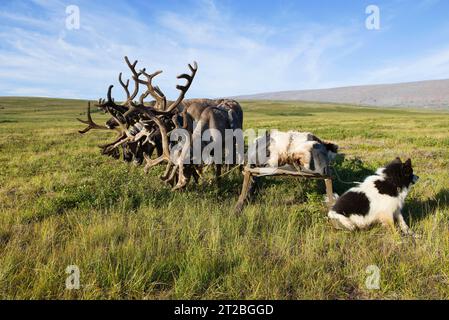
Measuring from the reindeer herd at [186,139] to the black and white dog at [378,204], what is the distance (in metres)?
0.90

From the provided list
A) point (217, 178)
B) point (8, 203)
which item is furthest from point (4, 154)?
point (217, 178)

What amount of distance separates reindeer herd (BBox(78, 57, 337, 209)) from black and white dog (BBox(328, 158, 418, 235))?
90 centimetres

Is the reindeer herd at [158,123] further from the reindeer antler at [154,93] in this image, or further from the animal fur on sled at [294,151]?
the animal fur on sled at [294,151]

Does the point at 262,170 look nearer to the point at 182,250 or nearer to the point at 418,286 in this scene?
the point at 182,250

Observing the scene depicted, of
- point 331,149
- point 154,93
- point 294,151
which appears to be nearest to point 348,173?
point 331,149

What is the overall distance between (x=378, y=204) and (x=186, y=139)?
392cm

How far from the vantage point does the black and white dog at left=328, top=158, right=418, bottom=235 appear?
5.18 m

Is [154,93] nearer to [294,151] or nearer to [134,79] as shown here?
[134,79]

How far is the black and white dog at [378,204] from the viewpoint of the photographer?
17.0ft
